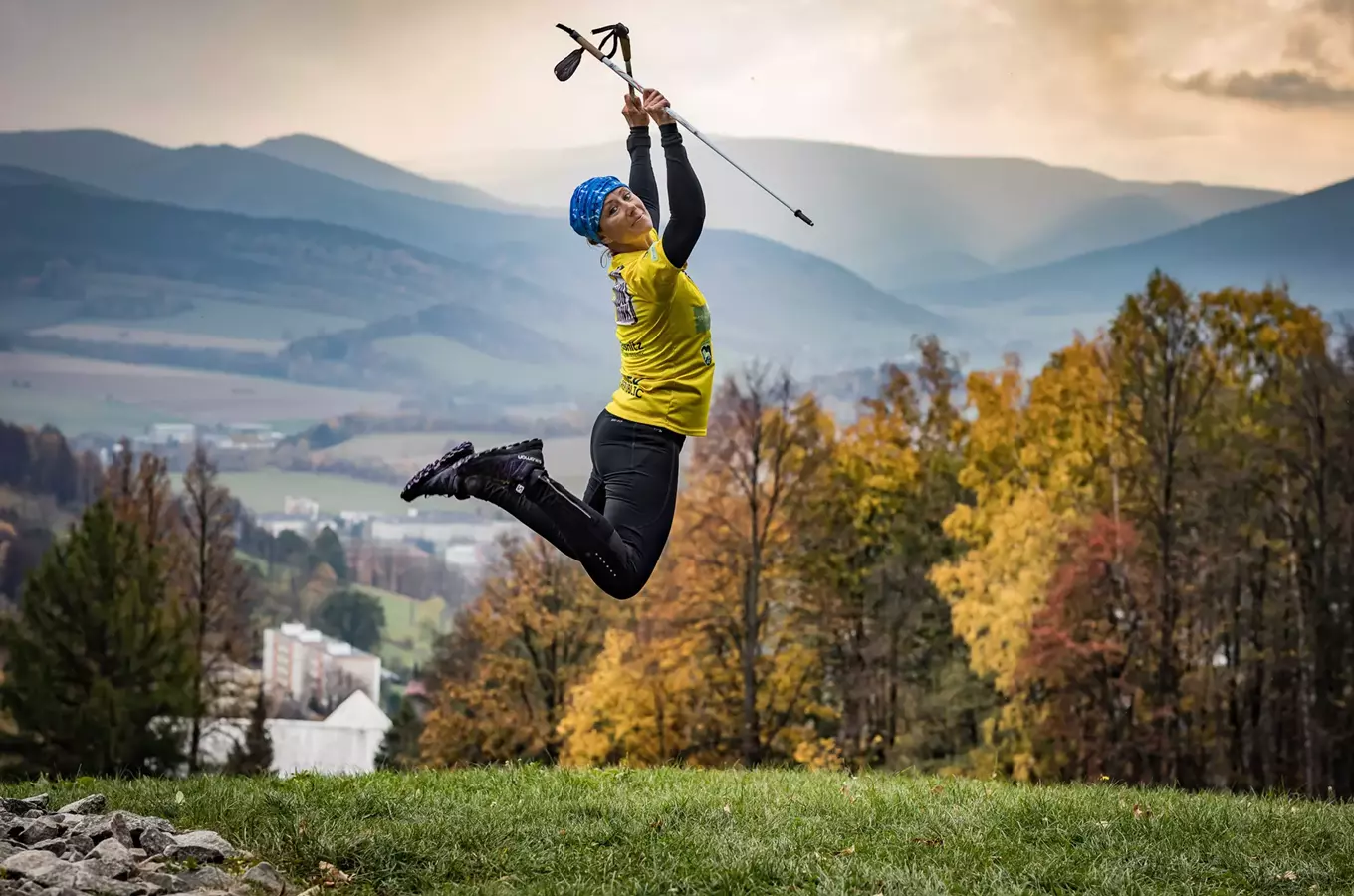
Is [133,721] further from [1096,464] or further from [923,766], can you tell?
[1096,464]

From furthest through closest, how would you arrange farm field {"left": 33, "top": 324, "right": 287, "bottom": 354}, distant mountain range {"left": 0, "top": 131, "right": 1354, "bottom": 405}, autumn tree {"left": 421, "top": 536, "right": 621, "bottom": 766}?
1. farm field {"left": 33, "top": 324, "right": 287, "bottom": 354}
2. distant mountain range {"left": 0, "top": 131, "right": 1354, "bottom": 405}
3. autumn tree {"left": 421, "top": 536, "right": 621, "bottom": 766}

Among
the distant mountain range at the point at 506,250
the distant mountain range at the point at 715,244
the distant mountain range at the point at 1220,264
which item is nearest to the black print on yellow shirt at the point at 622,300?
the distant mountain range at the point at 715,244

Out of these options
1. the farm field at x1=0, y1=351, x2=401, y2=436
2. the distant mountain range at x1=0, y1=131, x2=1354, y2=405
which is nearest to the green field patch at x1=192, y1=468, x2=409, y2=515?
the farm field at x1=0, y1=351, x2=401, y2=436

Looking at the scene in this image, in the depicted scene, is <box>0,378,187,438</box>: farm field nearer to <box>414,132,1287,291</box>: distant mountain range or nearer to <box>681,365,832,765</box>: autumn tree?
<box>414,132,1287,291</box>: distant mountain range

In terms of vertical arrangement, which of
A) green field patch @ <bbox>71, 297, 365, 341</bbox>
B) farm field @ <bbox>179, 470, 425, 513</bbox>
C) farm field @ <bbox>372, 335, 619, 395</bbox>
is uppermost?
green field patch @ <bbox>71, 297, 365, 341</bbox>

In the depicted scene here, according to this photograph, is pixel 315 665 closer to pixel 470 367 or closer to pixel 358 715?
pixel 358 715

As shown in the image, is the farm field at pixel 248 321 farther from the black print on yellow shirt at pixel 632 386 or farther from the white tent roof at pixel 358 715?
the black print on yellow shirt at pixel 632 386

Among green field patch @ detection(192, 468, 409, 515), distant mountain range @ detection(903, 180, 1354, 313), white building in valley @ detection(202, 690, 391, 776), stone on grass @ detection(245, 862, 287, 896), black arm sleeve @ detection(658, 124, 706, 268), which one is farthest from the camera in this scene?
green field patch @ detection(192, 468, 409, 515)

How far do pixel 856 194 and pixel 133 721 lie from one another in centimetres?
3214

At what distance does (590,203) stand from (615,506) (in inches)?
50.4

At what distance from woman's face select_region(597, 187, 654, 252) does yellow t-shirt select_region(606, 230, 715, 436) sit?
52 mm

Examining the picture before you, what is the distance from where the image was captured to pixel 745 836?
564 cm

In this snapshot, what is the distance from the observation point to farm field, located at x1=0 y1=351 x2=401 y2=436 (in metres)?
50.4

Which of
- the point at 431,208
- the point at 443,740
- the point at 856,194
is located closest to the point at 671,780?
the point at 443,740
